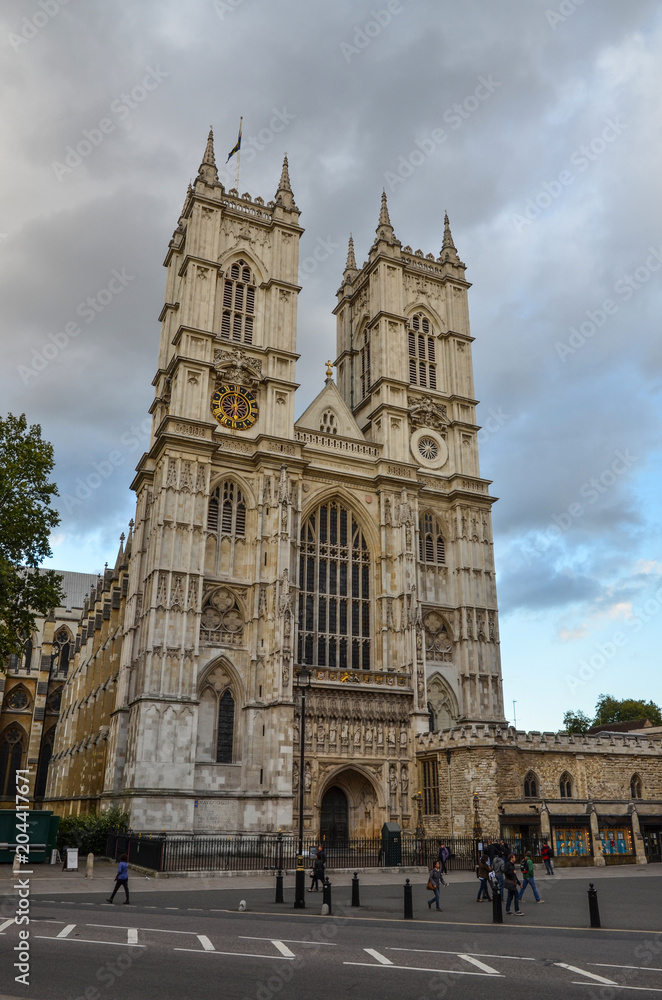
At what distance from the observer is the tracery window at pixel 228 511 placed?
38531mm

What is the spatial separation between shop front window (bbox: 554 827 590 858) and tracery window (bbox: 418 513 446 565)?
1690 cm

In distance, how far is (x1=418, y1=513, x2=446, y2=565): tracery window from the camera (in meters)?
43.2

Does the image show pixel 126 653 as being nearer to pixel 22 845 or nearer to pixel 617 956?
pixel 22 845

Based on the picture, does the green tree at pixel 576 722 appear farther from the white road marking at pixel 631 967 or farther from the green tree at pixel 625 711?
the white road marking at pixel 631 967

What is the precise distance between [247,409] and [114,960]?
107 feet

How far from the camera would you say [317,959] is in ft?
36.2

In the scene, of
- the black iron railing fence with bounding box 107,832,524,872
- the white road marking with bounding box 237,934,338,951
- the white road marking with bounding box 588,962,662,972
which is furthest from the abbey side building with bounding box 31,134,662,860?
the white road marking with bounding box 588,962,662,972

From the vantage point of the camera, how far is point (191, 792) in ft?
107

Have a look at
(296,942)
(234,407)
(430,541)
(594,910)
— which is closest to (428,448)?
(430,541)

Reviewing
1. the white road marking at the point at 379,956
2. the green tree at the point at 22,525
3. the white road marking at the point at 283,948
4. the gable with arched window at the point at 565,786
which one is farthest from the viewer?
the gable with arched window at the point at 565,786

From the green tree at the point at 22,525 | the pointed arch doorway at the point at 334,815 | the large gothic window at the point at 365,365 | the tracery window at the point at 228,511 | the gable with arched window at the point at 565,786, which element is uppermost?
the large gothic window at the point at 365,365

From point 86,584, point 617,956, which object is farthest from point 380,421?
point 86,584

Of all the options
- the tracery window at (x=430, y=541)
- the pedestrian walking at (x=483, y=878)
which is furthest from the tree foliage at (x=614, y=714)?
the pedestrian walking at (x=483, y=878)

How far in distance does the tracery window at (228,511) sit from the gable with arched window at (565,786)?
1849cm
